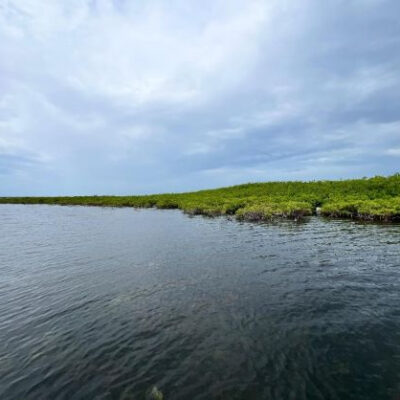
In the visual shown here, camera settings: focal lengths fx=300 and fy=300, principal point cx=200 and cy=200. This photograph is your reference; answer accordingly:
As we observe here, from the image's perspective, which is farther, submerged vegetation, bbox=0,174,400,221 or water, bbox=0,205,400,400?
submerged vegetation, bbox=0,174,400,221

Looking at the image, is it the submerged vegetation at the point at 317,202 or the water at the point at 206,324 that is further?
the submerged vegetation at the point at 317,202

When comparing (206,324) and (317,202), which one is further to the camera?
(317,202)

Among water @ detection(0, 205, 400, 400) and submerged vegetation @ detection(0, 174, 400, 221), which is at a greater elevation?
submerged vegetation @ detection(0, 174, 400, 221)

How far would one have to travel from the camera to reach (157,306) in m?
11.3

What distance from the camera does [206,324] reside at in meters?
9.67

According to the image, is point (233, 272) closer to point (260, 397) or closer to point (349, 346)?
point (349, 346)

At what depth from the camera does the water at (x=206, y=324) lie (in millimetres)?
6879

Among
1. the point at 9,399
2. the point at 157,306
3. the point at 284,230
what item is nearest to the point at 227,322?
the point at 157,306

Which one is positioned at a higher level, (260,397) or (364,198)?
(364,198)

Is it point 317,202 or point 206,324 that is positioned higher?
point 317,202

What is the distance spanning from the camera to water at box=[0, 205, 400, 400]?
6.88m

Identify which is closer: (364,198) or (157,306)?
(157,306)

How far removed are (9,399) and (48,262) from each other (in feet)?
43.8

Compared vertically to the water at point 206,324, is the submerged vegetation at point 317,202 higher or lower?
higher
